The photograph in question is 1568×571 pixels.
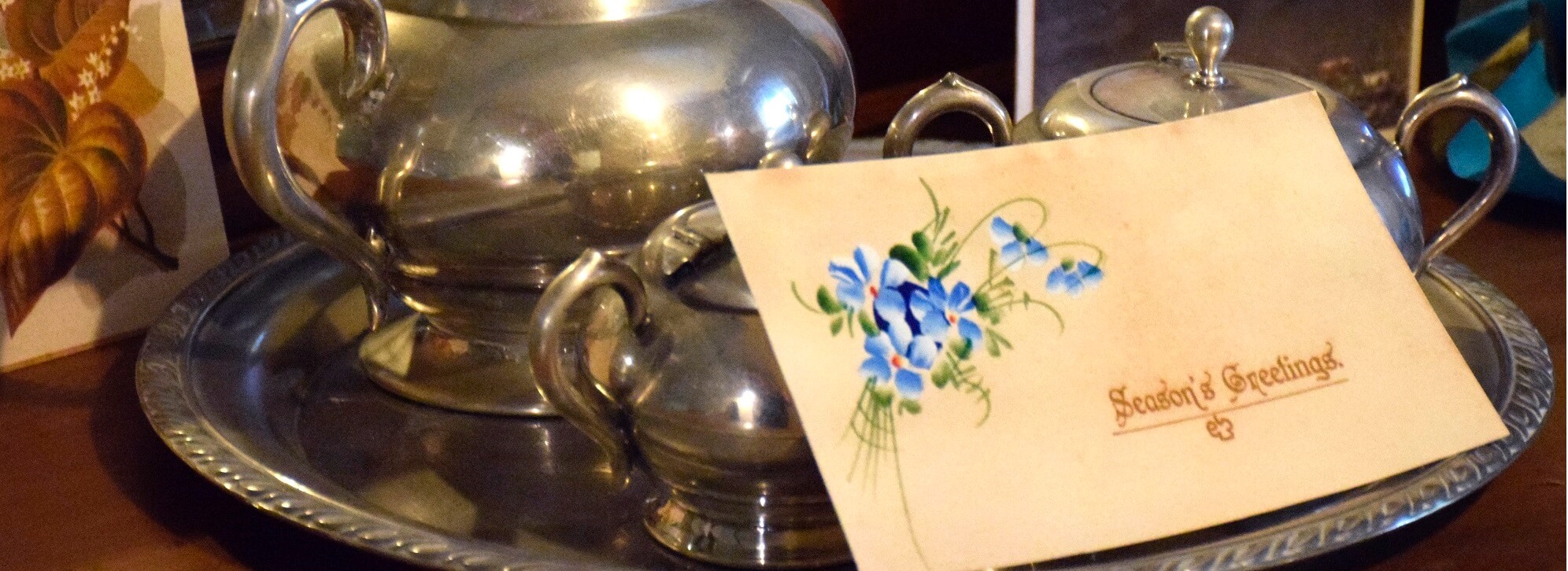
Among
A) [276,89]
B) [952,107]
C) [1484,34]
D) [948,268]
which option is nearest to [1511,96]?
[1484,34]

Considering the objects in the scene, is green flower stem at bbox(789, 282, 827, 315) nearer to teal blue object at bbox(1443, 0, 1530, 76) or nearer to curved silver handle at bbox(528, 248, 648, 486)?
curved silver handle at bbox(528, 248, 648, 486)

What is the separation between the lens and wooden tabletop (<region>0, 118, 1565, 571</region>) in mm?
460

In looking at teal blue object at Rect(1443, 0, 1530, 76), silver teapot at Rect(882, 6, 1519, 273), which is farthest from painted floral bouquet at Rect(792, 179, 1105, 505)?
teal blue object at Rect(1443, 0, 1530, 76)

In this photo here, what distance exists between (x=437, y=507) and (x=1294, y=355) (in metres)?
0.26

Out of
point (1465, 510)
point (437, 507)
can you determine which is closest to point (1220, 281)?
point (1465, 510)

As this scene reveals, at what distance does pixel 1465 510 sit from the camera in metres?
0.48

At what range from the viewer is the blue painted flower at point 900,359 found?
385 millimetres

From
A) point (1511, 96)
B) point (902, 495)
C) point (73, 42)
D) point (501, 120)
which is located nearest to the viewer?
point (902, 495)

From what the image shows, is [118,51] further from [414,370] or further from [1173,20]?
[1173,20]

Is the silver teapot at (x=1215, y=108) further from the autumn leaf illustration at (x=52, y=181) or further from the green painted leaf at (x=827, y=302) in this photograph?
the autumn leaf illustration at (x=52, y=181)

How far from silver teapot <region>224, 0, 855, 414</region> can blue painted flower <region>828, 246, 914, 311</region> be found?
10cm

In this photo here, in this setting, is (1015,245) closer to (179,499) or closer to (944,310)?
(944,310)

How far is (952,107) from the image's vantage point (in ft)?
1.74

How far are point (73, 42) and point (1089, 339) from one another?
43 centimetres
